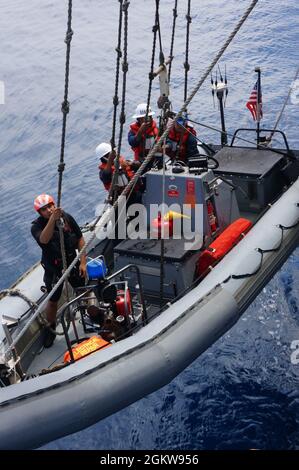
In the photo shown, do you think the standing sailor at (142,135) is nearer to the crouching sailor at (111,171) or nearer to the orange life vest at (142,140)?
the orange life vest at (142,140)

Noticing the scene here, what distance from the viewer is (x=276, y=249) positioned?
766cm

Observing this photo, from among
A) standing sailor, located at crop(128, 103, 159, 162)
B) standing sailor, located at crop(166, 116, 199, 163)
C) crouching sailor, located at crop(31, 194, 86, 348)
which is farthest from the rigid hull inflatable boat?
standing sailor, located at crop(128, 103, 159, 162)

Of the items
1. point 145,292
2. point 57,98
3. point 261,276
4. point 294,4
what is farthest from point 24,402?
point 294,4

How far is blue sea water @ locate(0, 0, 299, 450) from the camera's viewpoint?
7.65m

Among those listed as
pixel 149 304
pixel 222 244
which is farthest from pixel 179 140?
pixel 149 304

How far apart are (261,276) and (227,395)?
157 centimetres

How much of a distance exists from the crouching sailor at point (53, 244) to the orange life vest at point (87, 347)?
0.67 m

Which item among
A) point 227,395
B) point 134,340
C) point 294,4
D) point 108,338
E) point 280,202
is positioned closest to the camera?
point 134,340

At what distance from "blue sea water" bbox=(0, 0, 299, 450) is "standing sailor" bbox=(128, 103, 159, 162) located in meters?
Result: 2.56

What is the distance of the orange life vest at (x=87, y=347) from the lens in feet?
20.8

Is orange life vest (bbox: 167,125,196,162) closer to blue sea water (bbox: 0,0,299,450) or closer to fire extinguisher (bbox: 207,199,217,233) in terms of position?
fire extinguisher (bbox: 207,199,217,233)

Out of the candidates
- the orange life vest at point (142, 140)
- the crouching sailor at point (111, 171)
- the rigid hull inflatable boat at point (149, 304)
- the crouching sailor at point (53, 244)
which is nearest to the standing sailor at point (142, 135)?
the orange life vest at point (142, 140)
